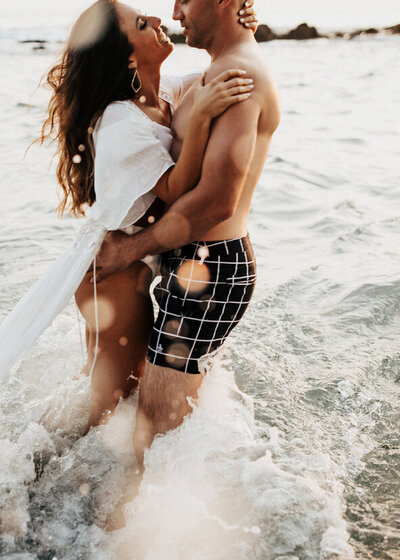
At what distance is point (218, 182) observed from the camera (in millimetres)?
2205

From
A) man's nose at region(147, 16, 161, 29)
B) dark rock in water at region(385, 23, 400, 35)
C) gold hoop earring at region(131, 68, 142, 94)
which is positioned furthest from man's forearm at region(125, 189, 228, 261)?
dark rock in water at region(385, 23, 400, 35)

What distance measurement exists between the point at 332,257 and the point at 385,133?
5.99 metres

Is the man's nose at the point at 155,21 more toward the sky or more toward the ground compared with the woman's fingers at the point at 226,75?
more toward the sky

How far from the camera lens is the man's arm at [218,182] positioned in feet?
7.17

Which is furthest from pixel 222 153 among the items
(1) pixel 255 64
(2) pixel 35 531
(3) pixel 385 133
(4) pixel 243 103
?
(3) pixel 385 133

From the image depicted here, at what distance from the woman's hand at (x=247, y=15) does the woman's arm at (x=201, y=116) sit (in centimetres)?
33

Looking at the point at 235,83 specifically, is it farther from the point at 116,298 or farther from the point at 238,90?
the point at 116,298

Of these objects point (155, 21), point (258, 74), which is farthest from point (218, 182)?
point (155, 21)

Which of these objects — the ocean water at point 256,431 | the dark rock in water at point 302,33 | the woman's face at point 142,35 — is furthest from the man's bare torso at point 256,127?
the dark rock in water at point 302,33

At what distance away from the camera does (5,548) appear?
2.42m

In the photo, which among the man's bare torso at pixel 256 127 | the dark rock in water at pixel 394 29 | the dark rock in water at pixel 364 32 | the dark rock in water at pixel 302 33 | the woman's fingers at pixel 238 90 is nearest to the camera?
the woman's fingers at pixel 238 90

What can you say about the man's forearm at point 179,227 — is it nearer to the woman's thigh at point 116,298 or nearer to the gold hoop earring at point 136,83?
the woman's thigh at point 116,298

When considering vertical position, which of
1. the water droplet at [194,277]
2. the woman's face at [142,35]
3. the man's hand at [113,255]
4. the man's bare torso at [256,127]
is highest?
the woman's face at [142,35]

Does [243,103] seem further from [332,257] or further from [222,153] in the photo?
[332,257]
